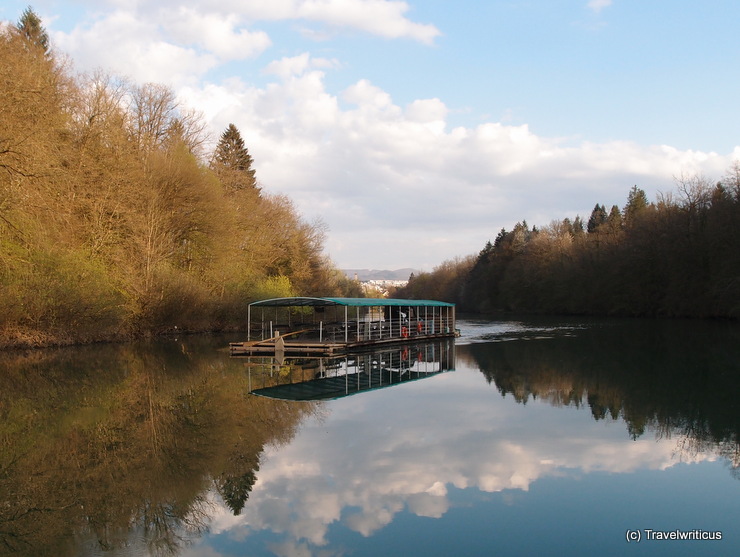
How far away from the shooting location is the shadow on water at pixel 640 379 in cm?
1173

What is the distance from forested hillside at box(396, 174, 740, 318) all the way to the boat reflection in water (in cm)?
3102

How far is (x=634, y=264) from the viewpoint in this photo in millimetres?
58562

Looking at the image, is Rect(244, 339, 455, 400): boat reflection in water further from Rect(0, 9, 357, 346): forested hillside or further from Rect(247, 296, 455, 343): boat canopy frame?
Rect(0, 9, 357, 346): forested hillside

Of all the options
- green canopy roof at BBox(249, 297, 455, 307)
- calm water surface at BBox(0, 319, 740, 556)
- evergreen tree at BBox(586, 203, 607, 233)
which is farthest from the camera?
evergreen tree at BBox(586, 203, 607, 233)

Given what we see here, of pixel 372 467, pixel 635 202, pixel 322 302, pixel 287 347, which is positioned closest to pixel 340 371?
pixel 322 302

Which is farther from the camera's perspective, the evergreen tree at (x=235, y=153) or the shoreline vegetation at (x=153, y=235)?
the evergreen tree at (x=235, y=153)

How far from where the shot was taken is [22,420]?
39.4ft

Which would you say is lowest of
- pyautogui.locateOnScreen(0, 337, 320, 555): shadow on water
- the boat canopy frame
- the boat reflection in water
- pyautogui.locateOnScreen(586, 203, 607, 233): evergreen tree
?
the boat reflection in water

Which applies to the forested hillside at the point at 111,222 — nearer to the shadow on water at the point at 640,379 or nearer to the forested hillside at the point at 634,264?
the shadow on water at the point at 640,379

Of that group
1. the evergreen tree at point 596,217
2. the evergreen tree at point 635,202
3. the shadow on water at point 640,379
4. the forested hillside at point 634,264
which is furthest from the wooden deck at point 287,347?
the evergreen tree at point 596,217

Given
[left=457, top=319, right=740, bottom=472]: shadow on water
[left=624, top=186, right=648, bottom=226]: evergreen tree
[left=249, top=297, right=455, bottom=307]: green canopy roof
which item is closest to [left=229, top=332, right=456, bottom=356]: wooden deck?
[left=249, top=297, right=455, bottom=307]: green canopy roof

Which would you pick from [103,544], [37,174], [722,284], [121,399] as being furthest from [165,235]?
[722,284]

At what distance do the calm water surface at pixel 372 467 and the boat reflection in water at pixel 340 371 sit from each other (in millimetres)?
566

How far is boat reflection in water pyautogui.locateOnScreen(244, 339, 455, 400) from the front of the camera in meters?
15.9
